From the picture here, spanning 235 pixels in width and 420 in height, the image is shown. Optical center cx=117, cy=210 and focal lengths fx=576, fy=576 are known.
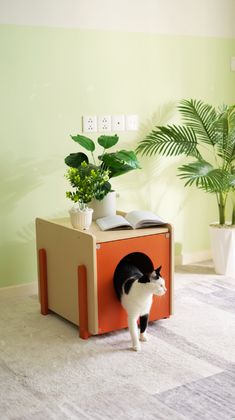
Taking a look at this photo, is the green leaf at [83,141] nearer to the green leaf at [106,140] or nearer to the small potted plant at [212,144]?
the green leaf at [106,140]

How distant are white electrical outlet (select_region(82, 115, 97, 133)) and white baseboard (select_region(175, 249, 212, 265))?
122 centimetres

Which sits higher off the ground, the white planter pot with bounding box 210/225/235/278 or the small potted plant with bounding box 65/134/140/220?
the small potted plant with bounding box 65/134/140/220

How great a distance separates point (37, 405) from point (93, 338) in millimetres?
714

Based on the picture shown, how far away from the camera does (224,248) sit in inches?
161

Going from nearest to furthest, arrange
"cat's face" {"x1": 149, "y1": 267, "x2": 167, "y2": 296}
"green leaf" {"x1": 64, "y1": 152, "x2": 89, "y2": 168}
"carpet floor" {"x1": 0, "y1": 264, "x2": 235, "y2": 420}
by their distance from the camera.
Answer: "carpet floor" {"x1": 0, "y1": 264, "x2": 235, "y2": 420}, "cat's face" {"x1": 149, "y1": 267, "x2": 167, "y2": 296}, "green leaf" {"x1": 64, "y1": 152, "x2": 89, "y2": 168}

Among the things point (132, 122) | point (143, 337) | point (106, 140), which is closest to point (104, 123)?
point (132, 122)

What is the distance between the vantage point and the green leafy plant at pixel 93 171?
10.4 feet

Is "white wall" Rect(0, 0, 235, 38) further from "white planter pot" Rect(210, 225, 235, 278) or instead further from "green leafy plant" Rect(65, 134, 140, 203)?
"white planter pot" Rect(210, 225, 235, 278)

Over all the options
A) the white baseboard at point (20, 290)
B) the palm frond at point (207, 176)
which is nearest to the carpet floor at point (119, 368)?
the white baseboard at point (20, 290)

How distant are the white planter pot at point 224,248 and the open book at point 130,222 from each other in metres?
1.00

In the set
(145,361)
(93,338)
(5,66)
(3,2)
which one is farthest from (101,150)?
(145,361)

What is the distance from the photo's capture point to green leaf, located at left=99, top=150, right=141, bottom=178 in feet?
11.1

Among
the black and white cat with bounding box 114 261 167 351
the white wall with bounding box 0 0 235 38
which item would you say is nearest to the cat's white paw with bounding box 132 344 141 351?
the black and white cat with bounding box 114 261 167 351

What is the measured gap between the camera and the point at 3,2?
11.3ft
